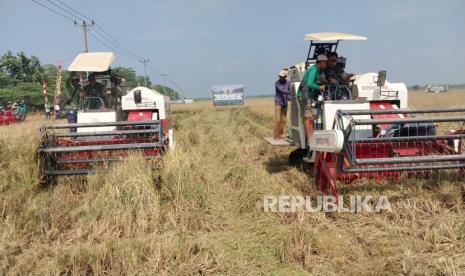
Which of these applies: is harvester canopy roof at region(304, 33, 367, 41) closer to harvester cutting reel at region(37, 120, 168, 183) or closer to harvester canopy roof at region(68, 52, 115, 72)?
harvester cutting reel at region(37, 120, 168, 183)

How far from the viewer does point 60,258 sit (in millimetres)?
3334

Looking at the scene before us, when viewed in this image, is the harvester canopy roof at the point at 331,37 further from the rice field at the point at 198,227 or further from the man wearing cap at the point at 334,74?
the rice field at the point at 198,227

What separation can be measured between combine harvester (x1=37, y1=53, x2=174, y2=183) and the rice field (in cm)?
24

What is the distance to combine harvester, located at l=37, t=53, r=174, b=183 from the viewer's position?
5.62 m

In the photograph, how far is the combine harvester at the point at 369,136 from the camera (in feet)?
14.4

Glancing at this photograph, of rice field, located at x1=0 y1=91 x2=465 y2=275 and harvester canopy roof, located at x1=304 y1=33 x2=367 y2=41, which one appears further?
harvester canopy roof, located at x1=304 y1=33 x2=367 y2=41

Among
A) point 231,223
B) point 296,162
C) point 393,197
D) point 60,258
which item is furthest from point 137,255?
point 296,162

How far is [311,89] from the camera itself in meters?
6.45

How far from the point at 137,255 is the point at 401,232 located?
8.74 feet

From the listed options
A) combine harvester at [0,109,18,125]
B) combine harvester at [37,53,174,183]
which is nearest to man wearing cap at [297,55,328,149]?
combine harvester at [37,53,174,183]

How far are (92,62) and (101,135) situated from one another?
10.8 feet

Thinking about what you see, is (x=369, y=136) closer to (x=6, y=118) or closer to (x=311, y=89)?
(x=311, y=89)

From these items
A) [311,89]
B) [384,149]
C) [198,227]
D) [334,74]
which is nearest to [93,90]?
[311,89]

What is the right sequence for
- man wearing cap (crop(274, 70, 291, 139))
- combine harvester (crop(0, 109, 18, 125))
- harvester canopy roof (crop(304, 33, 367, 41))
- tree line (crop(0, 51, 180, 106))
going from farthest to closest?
tree line (crop(0, 51, 180, 106)) → combine harvester (crop(0, 109, 18, 125)) → man wearing cap (crop(274, 70, 291, 139)) → harvester canopy roof (crop(304, 33, 367, 41))
